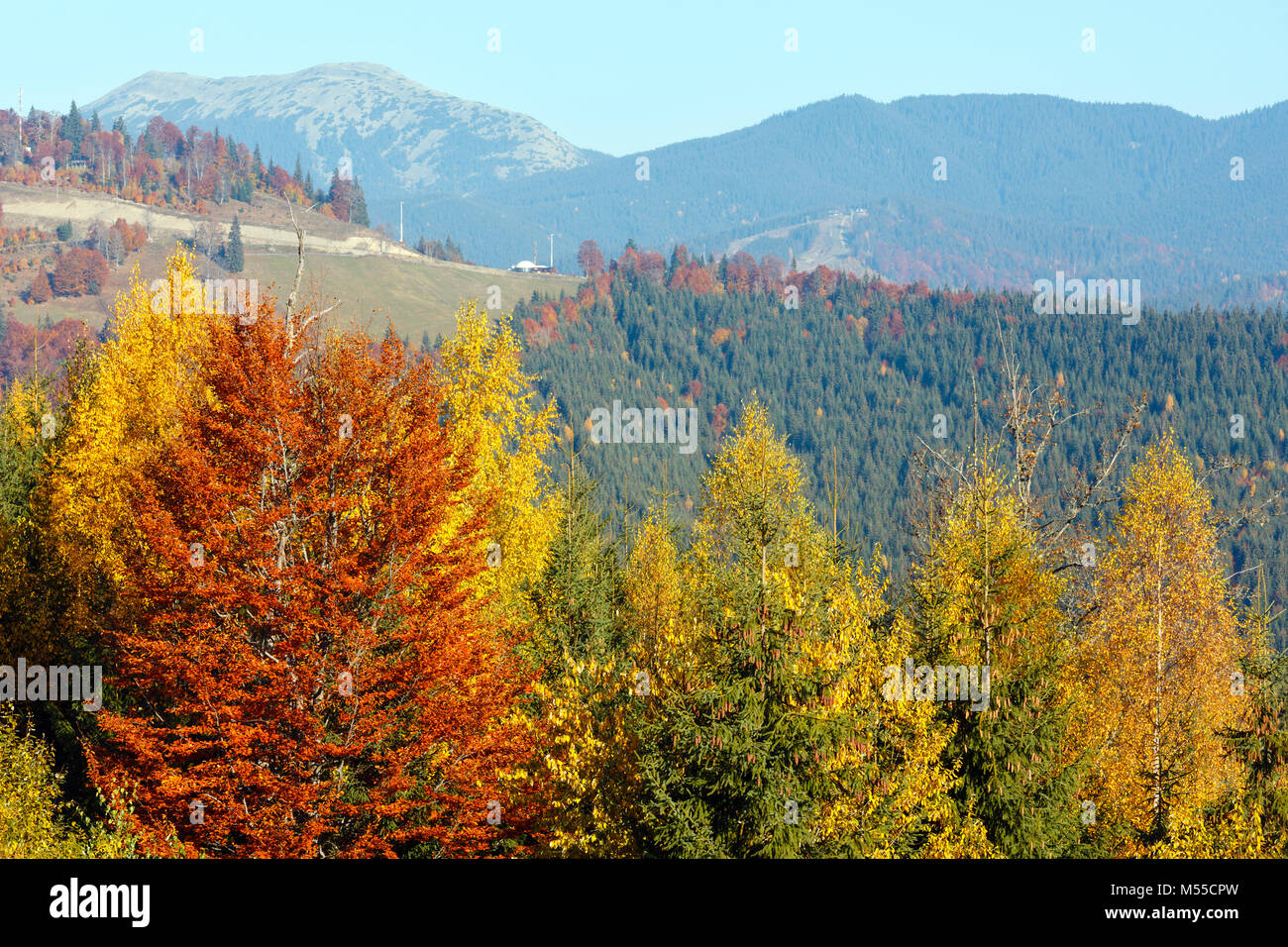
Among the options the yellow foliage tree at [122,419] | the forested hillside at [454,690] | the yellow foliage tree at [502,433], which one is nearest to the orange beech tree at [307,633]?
the forested hillside at [454,690]

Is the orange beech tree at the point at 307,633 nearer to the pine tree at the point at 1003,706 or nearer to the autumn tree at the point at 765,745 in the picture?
the autumn tree at the point at 765,745

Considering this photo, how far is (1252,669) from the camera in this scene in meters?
33.9

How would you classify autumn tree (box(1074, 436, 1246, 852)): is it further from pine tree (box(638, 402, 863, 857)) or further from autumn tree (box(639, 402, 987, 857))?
pine tree (box(638, 402, 863, 857))

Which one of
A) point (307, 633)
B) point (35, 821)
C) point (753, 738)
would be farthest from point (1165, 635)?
point (35, 821)

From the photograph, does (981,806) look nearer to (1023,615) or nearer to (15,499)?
(1023,615)

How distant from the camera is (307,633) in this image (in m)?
24.9

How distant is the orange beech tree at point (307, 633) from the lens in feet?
80.2

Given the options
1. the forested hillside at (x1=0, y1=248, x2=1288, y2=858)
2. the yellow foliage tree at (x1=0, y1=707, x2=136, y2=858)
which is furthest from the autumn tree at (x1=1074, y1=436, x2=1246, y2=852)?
the yellow foliage tree at (x1=0, y1=707, x2=136, y2=858)

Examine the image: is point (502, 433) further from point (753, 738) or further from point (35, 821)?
point (753, 738)

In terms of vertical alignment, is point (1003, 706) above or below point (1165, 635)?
above

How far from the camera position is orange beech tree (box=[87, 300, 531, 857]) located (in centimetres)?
2445

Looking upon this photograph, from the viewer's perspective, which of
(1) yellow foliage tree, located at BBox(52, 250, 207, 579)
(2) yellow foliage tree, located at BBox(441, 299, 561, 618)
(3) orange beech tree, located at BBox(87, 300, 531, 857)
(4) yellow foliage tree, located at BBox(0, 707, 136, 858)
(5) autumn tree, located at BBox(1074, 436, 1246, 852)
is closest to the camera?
(4) yellow foliage tree, located at BBox(0, 707, 136, 858)

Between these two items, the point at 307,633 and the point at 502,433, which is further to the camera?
the point at 502,433
